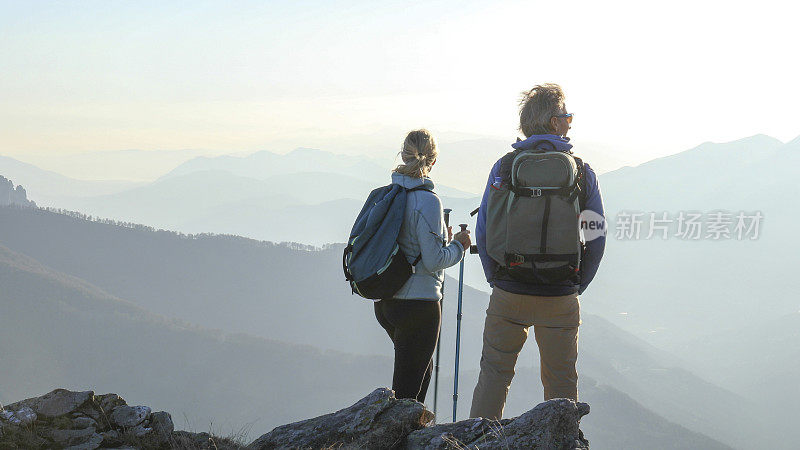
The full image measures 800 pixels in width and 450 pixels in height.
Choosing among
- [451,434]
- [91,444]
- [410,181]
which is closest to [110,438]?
[91,444]

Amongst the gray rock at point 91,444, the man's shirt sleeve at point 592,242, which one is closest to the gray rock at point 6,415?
the gray rock at point 91,444

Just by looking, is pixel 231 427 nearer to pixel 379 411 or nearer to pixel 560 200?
pixel 379 411

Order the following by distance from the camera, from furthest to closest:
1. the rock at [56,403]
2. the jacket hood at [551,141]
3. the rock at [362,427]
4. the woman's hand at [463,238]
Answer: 1. the woman's hand at [463,238]
2. the rock at [56,403]
3. the jacket hood at [551,141]
4. the rock at [362,427]

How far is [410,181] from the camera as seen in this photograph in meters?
5.50

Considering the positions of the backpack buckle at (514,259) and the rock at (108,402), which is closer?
the backpack buckle at (514,259)

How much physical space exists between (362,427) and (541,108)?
298 centimetres

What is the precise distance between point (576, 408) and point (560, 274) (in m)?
1.23

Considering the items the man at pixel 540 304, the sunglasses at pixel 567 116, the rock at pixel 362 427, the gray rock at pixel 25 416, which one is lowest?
the gray rock at pixel 25 416

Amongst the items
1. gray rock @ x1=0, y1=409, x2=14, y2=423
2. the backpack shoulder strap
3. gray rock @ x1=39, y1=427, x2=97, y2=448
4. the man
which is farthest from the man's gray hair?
gray rock @ x1=0, y1=409, x2=14, y2=423

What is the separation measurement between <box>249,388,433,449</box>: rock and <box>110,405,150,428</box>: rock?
1.11 meters

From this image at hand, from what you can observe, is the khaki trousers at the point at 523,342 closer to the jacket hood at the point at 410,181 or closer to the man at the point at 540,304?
the man at the point at 540,304

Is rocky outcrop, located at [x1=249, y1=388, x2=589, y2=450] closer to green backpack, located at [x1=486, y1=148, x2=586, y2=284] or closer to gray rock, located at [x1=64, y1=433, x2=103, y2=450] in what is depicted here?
green backpack, located at [x1=486, y1=148, x2=586, y2=284]

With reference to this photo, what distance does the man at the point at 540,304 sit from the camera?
5180 mm

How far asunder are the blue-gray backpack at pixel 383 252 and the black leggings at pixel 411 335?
0.57ft
